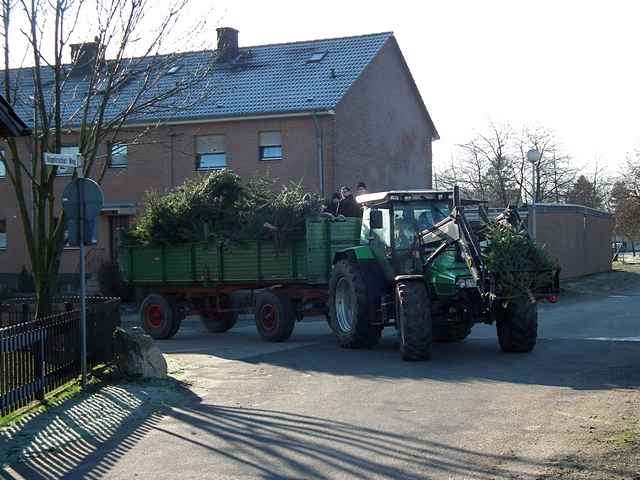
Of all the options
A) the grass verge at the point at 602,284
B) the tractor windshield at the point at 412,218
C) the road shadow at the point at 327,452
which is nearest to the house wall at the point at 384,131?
the grass verge at the point at 602,284

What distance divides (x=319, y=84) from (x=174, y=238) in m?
13.3

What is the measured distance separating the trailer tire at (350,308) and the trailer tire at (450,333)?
1177 millimetres

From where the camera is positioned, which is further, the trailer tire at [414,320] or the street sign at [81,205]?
the trailer tire at [414,320]

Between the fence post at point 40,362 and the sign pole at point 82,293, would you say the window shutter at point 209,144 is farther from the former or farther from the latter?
the fence post at point 40,362

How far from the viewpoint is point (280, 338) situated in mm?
16781

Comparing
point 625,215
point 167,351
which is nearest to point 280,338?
point 167,351

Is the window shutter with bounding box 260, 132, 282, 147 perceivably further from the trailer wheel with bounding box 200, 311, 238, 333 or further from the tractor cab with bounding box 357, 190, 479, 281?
the tractor cab with bounding box 357, 190, 479, 281

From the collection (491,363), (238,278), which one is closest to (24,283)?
(238,278)

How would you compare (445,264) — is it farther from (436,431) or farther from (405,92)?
(405,92)

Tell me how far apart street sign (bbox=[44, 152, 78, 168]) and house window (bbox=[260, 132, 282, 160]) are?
62.3ft

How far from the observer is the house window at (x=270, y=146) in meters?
30.0

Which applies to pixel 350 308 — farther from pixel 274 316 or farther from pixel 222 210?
pixel 222 210

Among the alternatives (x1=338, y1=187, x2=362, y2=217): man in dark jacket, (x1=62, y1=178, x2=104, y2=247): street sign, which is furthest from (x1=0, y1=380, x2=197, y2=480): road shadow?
(x1=338, y1=187, x2=362, y2=217): man in dark jacket

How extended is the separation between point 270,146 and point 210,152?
2.20 m
